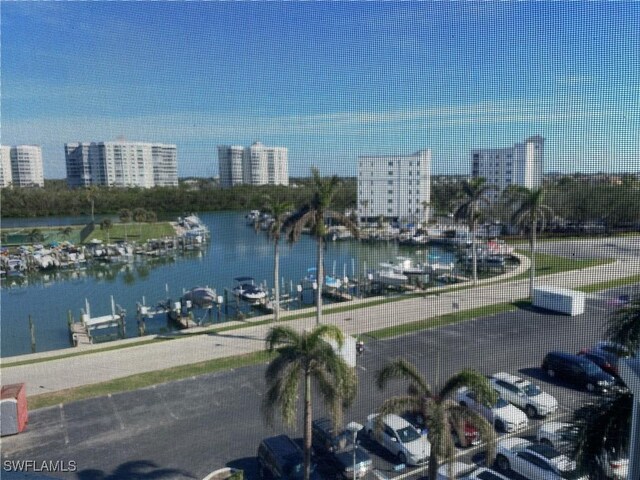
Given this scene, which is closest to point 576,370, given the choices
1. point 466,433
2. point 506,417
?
point 506,417

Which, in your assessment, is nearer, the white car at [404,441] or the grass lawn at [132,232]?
the white car at [404,441]

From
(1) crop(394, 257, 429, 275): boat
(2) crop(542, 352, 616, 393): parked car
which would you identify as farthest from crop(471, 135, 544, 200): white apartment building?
(1) crop(394, 257, 429, 275): boat

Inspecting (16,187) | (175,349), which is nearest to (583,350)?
(175,349)

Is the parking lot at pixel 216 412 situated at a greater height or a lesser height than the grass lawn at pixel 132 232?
lesser

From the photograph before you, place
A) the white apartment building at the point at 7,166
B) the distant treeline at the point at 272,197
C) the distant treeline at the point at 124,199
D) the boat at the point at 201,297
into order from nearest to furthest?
the distant treeline at the point at 272,197, the boat at the point at 201,297, the distant treeline at the point at 124,199, the white apartment building at the point at 7,166

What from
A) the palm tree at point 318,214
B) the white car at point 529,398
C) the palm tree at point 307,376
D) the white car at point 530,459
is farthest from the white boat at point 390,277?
the palm tree at point 307,376

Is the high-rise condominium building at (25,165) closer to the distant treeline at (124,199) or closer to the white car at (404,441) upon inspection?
the distant treeline at (124,199)
